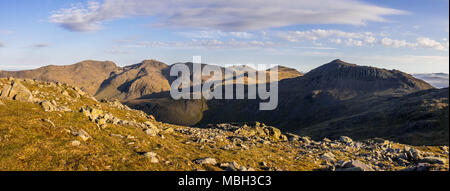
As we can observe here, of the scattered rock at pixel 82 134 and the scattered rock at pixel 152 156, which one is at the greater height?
the scattered rock at pixel 82 134

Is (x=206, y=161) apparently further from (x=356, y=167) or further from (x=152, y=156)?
(x=356, y=167)

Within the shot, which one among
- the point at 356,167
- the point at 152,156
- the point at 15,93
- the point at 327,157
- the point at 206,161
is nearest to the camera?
the point at 152,156

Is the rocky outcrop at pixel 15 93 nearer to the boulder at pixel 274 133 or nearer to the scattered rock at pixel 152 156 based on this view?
the scattered rock at pixel 152 156

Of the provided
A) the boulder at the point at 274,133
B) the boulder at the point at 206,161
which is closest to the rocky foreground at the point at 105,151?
the boulder at the point at 206,161

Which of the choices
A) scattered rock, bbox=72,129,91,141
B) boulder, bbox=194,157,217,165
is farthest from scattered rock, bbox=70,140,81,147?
boulder, bbox=194,157,217,165

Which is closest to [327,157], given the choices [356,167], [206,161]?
[356,167]

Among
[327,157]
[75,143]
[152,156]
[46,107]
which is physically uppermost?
[46,107]

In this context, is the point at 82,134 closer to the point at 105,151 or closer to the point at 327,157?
the point at 105,151

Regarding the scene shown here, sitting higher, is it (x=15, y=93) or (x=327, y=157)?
(x=15, y=93)

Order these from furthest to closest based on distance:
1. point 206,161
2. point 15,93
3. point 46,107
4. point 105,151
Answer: point 15,93 < point 46,107 < point 206,161 < point 105,151

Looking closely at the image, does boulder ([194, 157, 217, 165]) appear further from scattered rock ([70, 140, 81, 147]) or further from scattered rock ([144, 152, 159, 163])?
scattered rock ([70, 140, 81, 147])

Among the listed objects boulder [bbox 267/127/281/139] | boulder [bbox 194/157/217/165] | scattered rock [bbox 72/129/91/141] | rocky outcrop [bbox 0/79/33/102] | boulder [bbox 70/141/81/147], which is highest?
rocky outcrop [bbox 0/79/33/102]

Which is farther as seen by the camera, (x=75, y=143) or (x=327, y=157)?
(x=327, y=157)
